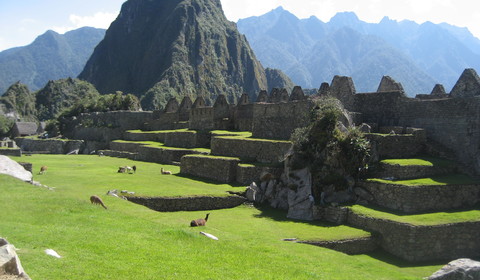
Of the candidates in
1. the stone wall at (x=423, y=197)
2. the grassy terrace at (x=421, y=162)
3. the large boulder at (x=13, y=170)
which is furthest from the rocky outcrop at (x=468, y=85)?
the large boulder at (x=13, y=170)

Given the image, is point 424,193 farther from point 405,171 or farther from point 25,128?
point 25,128

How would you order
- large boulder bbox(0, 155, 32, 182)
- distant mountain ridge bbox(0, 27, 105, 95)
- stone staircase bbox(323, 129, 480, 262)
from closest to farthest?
stone staircase bbox(323, 129, 480, 262) < large boulder bbox(0, 155, 32, 182) < distant mountain ridge bbox(0, 27, 105, 95)

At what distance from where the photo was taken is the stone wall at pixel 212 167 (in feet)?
75.7

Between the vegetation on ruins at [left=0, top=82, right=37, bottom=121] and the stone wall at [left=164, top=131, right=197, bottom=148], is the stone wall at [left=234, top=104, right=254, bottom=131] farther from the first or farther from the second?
the vegetation on ruins at [left=0, top=82, right=37, bottom=121]

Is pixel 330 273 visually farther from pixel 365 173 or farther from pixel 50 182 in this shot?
pixel 50 182

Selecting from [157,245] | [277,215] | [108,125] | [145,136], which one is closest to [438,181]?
[277,215]

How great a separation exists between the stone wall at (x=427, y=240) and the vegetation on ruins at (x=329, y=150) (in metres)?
3.28

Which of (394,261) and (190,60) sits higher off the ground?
(190,60)

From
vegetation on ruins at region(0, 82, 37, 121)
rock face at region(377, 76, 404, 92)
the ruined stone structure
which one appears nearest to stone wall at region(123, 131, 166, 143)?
the ruined stone structure

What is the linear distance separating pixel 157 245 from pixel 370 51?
301ft

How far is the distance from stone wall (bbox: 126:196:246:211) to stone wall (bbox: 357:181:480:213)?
Answer: 605 cm

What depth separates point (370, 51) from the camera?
94062 millimetres

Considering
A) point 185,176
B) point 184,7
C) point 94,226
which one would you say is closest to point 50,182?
point 185,176

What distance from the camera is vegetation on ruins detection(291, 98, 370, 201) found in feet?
61.6
